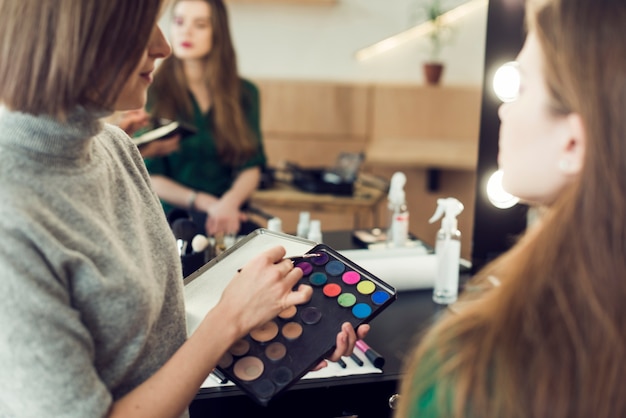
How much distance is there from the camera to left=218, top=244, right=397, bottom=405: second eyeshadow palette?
91 cm

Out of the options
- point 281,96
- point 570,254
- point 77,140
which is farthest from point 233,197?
point 570,254

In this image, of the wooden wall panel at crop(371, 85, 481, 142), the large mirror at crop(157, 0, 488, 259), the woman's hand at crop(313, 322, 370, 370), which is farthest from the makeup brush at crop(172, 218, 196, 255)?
the wooden wall panel at crop(371, 85, 481, 142)

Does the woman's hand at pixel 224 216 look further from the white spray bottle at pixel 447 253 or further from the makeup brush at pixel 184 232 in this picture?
the white spray bottle at pixel 447 253

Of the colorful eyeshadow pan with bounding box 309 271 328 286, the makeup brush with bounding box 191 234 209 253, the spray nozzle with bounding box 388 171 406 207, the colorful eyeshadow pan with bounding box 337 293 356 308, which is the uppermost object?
the spray nozzle with bounding box 388 171 406 207

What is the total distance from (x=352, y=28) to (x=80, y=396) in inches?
115

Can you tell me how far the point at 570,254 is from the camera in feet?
2.03

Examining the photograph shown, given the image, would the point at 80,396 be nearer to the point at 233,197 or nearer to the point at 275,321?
the point at 275,321

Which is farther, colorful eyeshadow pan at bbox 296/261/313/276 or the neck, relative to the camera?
the neck

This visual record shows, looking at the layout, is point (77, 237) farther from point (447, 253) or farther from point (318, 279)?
point (447, 253)

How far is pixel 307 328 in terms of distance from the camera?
0.97m

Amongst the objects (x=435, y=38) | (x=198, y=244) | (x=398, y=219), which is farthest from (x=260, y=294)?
(x=435, y=38)

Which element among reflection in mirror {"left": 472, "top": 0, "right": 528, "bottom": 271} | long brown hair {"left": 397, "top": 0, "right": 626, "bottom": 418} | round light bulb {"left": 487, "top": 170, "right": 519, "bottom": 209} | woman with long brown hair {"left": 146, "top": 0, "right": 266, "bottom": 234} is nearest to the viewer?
long brown hair {"left": 397, "top": 0, "right": 626, "bottom": 418}

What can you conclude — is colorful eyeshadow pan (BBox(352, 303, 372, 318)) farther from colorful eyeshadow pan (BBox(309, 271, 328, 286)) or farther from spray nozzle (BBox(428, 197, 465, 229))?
spray nozzle (BBox(428, 197, 465, 229))

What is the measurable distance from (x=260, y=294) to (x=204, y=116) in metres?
1.51
